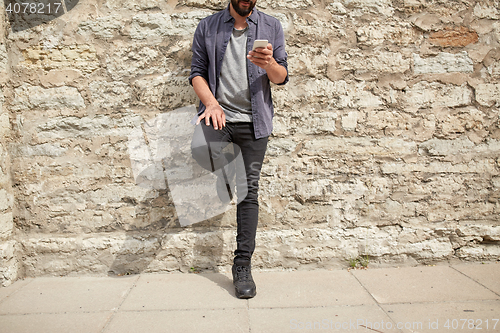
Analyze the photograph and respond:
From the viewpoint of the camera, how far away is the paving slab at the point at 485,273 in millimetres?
2336

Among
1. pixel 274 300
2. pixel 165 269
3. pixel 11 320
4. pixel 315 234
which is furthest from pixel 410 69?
pixel 11 320

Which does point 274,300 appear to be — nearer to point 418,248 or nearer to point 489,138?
point 418,248

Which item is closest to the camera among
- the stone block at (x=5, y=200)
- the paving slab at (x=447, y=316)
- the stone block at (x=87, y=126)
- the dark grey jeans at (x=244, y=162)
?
the paving slab at (x=447, y=316)

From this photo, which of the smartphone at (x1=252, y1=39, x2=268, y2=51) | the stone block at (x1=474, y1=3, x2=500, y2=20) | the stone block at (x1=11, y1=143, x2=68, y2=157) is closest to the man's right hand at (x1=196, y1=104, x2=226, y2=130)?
the smartphone at (x1=252, y1=39, x2=268, y2=51)

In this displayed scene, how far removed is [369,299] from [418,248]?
2.67ft

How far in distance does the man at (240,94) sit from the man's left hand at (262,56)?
0.65 ft

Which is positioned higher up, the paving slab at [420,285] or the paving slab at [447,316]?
the paving slab at [447,316]

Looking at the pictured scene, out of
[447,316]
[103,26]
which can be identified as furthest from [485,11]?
[103,26]

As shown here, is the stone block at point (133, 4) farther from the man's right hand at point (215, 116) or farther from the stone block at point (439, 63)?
the stone block at point (439, 63)

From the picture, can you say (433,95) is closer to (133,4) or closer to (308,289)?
(308,289)

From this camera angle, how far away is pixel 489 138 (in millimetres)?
2734

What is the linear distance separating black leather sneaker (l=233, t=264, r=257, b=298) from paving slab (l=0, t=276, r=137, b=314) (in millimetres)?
724

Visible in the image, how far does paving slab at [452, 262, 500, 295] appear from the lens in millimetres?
2336

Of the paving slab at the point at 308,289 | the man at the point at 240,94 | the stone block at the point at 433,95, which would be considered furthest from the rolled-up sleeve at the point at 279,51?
the paving slab at the point at 308,289
